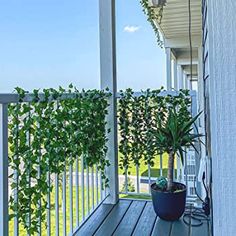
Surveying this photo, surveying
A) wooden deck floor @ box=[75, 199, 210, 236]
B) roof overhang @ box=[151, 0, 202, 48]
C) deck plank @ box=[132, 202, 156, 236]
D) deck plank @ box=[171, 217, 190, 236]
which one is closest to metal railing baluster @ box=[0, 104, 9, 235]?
wooden deck floor @ box=[75, 199, 210, 236]

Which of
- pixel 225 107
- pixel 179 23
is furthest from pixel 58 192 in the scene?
pixel 179 23

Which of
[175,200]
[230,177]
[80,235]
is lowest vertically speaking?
[80,235]

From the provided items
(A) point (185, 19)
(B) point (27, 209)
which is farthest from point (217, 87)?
(A) point (185, 19)

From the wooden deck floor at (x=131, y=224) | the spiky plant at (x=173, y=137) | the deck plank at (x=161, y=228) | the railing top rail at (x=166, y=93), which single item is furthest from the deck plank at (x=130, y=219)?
the railing top rail at (x=166, y=93)

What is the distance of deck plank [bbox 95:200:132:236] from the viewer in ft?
8.56

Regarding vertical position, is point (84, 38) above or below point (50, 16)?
below

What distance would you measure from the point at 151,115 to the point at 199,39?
374 cm

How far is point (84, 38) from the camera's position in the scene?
5625mm

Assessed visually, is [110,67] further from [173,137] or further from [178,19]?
[178,19]

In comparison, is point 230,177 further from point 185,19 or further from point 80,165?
point 185,19

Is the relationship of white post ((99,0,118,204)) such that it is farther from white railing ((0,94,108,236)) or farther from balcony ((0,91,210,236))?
white railing ((0,94,108,236))

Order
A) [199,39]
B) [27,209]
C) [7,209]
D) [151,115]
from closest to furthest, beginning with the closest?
[7,209]
[27,209]
[151,115]
[199,39]

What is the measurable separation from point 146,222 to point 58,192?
3.02 feet

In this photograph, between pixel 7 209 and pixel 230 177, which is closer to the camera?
pixel 230 177
